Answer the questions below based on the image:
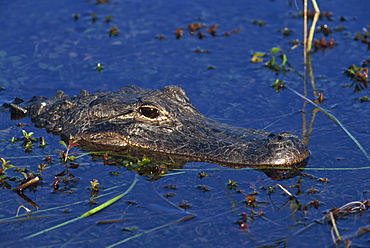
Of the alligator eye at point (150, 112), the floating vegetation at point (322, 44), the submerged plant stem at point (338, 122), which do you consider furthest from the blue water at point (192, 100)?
the alligator eye at point (150, 112)

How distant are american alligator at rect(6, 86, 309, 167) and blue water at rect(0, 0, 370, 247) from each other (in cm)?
21

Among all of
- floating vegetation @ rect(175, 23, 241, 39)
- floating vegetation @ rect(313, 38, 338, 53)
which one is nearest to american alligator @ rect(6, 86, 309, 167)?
floating vegetation @ rect(175, 23, 241, 39)

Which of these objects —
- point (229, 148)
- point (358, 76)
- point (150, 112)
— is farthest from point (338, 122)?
point (150, 112)

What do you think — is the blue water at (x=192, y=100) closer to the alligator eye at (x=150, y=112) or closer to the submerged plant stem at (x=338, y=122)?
the submerged plant stem at (x=338, y=122)

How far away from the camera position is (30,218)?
583 centimetres

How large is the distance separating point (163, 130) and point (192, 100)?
202 centimetres

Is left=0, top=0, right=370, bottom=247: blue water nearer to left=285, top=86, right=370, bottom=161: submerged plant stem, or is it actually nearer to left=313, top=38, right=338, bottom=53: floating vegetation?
left=285, top=86, right=370, bottom=161: submerged plant stem

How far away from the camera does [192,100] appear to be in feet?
30.1

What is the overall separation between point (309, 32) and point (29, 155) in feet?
21.0

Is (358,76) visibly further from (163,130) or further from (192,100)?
(163,130)

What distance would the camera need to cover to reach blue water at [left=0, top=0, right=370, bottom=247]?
5.63 metres

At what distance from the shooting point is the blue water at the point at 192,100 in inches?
222

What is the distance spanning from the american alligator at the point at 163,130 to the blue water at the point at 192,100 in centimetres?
21

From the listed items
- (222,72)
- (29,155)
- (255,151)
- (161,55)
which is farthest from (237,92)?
(29,155)
